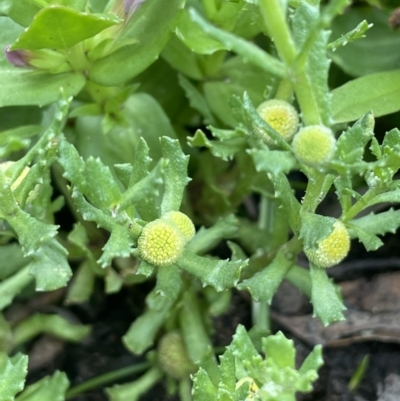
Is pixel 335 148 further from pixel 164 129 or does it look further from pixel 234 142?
pixel 164 129

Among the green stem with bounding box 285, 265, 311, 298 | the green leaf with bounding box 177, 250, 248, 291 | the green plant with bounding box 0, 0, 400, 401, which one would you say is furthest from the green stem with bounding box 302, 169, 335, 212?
the green stem with bounding box 285, 265, 311, 298

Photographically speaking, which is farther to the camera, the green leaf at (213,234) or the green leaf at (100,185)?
the green leaf at (213,234)

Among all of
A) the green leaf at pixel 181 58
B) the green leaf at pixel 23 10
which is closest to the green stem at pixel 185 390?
the green leaf at pixel 181 58

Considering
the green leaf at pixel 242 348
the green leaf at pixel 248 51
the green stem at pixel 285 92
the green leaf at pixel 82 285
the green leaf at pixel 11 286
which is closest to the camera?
the green leaf at pixel 248 51

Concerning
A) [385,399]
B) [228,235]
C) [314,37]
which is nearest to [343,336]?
[385,399]

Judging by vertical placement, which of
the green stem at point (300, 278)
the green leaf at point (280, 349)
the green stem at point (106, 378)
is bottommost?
the green stem at point (106, 378)

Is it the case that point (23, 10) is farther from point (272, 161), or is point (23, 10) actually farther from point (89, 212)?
point (272, 161)

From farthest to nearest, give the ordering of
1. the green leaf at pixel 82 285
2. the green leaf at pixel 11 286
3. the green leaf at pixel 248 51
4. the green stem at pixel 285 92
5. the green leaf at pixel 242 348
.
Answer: the green leaf at pixel 82 285, the green leaf at pixel 11 286, the green stem at pixel 285 92, the green leaf at pixel 242 348, the green leaf at pixel 248 51

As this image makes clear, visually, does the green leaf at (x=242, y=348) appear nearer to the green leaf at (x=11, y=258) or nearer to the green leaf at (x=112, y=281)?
the green leaf at (x=112, y=281)
